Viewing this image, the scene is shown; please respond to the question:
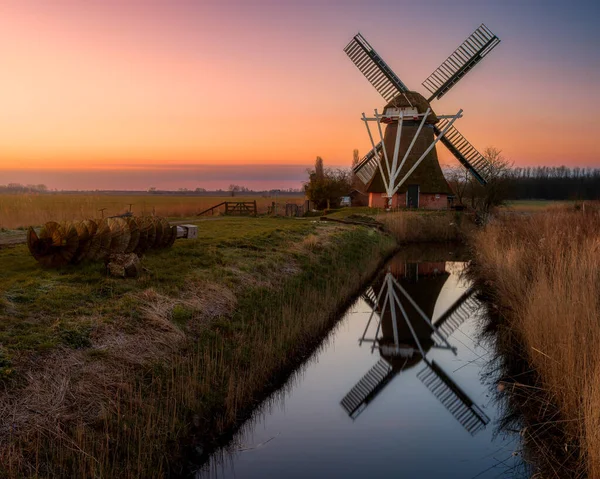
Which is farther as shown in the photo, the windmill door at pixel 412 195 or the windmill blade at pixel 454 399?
the windmill door at pixel 412 195

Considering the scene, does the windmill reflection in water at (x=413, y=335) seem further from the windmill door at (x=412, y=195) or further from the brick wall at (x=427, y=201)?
the windmill door at (x=412, y=195)

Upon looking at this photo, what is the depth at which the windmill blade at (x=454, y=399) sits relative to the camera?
7.43 meters

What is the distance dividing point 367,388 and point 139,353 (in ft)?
13.1

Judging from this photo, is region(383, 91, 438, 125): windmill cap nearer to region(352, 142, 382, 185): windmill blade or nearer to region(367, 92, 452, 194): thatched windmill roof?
region(367, 92, 452, 194): thatched windmill roof

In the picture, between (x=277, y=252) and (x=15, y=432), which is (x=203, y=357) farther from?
(x=277, y=252)

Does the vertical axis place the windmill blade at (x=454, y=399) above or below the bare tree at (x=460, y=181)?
below

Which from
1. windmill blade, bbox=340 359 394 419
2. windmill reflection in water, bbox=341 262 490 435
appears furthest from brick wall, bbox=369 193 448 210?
windmill blade, bbox=340 359 394 419

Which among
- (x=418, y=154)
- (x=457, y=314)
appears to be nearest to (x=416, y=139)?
(x=418, y=154)

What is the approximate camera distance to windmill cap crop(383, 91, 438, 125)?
107 ft

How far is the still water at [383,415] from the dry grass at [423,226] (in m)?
16.0

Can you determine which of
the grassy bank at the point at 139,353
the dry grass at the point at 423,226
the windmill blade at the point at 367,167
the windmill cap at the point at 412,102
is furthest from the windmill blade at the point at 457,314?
the windmill blade at the point at 367,167

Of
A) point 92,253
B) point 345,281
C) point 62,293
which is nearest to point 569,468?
point 62,293

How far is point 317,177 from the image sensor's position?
44.0m

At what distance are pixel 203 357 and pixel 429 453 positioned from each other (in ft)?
11.3
